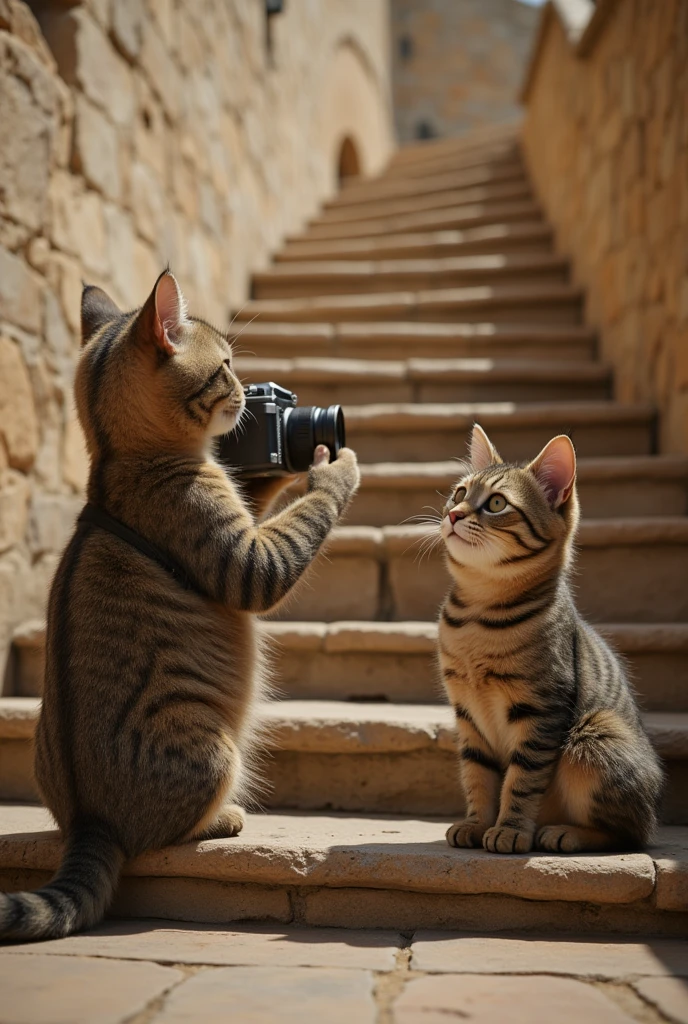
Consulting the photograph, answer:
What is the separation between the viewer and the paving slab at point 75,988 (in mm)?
1544

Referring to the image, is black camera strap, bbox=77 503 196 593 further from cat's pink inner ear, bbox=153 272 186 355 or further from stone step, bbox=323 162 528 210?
stone step, bbox=323 162 528 210

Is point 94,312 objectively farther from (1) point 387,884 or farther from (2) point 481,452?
(1) point 387,884

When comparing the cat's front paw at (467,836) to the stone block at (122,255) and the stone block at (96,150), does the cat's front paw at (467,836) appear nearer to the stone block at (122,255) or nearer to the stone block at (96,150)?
the stone block at (122,255)

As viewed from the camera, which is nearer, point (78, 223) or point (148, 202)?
point (78, 223)

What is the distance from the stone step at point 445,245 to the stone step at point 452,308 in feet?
2.45

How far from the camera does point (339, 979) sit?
1.71 metres

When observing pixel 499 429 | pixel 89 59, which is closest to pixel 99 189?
pixel 89 59

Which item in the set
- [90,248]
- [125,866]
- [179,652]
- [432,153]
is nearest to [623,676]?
[179,652]

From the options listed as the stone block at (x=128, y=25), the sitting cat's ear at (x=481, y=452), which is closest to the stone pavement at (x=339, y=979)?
the sitting cat's ear at (x=481, y=452)

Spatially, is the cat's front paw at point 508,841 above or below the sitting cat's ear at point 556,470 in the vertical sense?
below

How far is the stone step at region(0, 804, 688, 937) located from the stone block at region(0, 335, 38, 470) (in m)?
1.28

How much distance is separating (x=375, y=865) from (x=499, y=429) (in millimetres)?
2492

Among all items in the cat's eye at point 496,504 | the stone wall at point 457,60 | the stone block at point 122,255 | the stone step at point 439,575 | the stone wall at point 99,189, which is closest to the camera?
the cat's eye at point 496,504

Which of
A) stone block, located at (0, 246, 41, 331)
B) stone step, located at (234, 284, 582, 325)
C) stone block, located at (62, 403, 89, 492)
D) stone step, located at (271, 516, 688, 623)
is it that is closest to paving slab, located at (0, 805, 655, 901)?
stone step, located at (271, 516, 688, 623)
